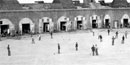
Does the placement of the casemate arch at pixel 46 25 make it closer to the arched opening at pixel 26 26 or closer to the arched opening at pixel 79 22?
the arched opening at pixel 26 26

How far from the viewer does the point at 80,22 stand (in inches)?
1683

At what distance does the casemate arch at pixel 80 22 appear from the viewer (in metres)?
41.9

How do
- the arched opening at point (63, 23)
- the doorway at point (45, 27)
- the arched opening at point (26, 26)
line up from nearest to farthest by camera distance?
the arched opening at point (26, 26), the doorway at point (45, 27), the arched opening at point (63, 23)

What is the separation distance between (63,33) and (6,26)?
9.02m

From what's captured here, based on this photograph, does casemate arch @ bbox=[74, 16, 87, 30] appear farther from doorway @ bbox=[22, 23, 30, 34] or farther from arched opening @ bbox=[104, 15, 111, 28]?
doorway @ bbox=[22, 23, 30, 34]

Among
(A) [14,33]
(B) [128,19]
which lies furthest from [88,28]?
(A) [14,33]

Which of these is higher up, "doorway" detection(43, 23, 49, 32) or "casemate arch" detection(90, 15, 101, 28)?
"casemate arch" detection(90, 15, 101, 28)

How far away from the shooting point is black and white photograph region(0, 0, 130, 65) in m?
21.7

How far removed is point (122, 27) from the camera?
150 ft

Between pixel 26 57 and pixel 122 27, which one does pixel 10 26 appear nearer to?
pixel 26 57

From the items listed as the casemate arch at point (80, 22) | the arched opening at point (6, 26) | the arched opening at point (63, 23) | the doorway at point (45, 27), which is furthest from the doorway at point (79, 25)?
the arched opening at point (6, 26)

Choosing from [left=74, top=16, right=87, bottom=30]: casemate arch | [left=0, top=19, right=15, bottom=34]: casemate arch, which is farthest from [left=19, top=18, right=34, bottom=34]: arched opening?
[left=74, top=16, right=87, bottom=30]: casemate arch

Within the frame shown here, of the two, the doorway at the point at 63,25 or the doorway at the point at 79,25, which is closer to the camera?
the doorway at the point at 63,25

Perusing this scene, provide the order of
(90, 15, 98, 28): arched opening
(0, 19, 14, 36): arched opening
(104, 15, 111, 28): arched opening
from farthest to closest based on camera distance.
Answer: (104, 15, 111, 28): arched opening, (90, 15, 98, 28): arched opening, (0, 19, 14, 36): arched opening
